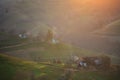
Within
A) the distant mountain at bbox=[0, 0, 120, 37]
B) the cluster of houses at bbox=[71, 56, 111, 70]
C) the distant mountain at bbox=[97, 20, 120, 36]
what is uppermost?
the distant mountain at bbox=[0, 0, 120, 37]

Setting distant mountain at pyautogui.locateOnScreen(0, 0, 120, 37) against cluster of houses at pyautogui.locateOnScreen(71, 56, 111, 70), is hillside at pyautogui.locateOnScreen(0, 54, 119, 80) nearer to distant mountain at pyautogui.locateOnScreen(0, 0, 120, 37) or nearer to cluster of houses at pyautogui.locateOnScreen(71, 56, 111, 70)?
cluster of houses at pyautogui.locateOnScreen(71, 56, 111, 70)

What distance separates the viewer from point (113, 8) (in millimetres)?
147125

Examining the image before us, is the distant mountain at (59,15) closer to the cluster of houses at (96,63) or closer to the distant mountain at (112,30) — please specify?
the distant mountain at (112,30)

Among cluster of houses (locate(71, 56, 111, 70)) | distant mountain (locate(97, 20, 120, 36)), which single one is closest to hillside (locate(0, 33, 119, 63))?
cluster of houses (locate(71, 56, 111, 70))

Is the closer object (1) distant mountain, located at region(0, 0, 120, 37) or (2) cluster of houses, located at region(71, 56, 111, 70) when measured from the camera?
(2) cluster of houses, located at region(71, 56, 111, 70)

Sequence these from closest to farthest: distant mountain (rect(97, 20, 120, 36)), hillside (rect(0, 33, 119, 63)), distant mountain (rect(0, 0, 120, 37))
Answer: hillside (rect(0, 33, 119, 63))
distant mountain (rect(97, 20, 120, 36))
distant mountain (rect(0, 0, 120, 37))

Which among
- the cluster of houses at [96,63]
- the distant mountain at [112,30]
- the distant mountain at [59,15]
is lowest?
the cluster of houses at [96,63]

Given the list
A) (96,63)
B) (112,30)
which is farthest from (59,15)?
(96,63)

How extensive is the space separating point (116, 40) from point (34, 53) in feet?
131

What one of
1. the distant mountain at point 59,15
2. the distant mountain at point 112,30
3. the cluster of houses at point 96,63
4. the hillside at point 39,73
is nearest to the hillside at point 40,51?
the cluster of houses at point 96,63

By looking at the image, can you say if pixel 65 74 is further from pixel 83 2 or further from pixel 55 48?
pixel 83 2

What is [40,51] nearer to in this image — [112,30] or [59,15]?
[112,30]

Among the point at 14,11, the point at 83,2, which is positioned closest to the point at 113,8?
the point at 83,2

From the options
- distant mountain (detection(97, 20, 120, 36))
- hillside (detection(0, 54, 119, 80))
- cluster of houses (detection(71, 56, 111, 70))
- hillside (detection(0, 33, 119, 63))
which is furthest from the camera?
distant mountain (detection(97, 20, 120, 36))
